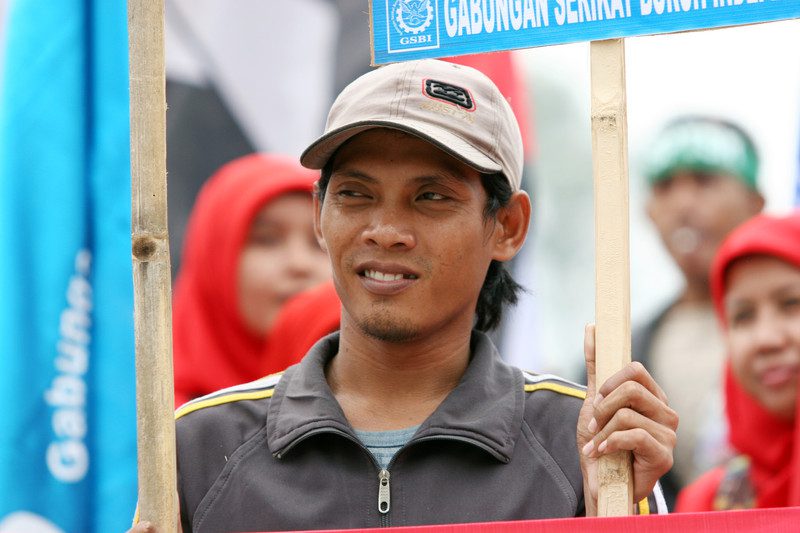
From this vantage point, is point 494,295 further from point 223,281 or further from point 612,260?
point 223,281

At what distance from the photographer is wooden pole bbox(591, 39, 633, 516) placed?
2.42 m

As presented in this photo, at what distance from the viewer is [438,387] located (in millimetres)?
2900

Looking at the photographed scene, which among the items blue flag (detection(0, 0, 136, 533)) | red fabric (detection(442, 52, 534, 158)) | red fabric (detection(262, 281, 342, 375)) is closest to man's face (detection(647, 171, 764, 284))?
red fabric (detection(442, 52, 534, 158))

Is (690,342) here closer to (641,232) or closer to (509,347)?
(509,347)

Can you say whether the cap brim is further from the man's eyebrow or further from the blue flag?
the blue flag

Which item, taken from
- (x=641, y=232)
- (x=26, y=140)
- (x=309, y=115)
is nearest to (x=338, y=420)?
(x=26, y=140)

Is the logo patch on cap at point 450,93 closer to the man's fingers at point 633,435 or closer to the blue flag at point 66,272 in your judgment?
the man's fingers at point 633,435

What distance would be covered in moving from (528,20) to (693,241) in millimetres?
3648

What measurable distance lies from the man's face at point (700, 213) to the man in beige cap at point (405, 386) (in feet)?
10.4

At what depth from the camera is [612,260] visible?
2.43 m

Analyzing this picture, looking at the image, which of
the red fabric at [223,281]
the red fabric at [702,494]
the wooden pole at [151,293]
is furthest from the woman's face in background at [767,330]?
the wooden pole at [151,293]

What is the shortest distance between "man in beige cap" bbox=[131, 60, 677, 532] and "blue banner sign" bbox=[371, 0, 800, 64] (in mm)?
205

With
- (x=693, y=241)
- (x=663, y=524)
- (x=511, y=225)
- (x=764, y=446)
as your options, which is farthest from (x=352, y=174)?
(x=693, y=241)

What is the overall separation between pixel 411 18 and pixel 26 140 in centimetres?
236
